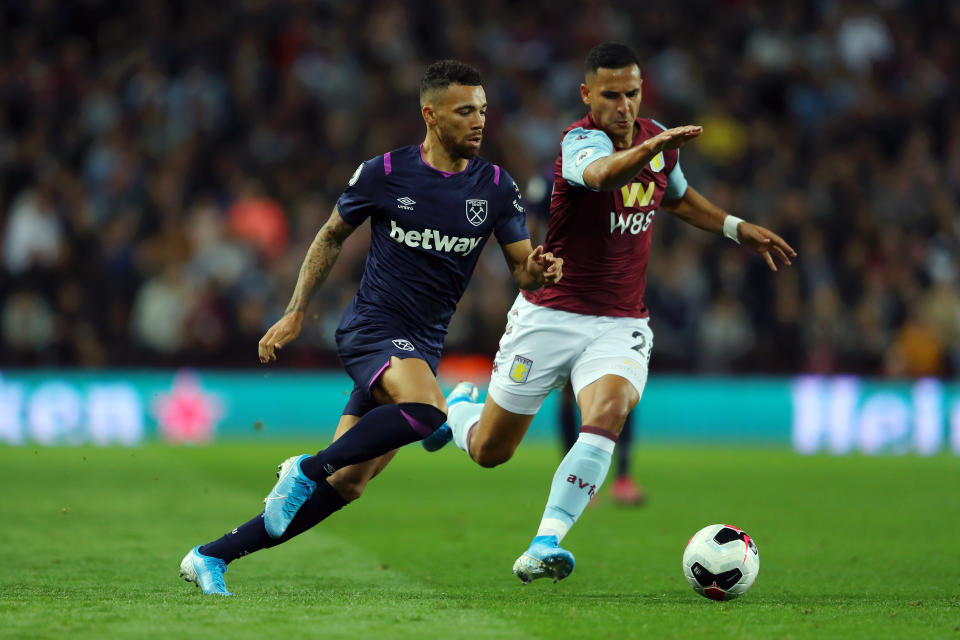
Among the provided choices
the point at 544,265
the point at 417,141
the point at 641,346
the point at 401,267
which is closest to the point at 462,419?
the point at 641,346

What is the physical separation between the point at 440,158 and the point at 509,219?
0.43 m

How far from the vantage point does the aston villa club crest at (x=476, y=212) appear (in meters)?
6.11

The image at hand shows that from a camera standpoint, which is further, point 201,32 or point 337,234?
point 201,32

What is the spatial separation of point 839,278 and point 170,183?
828cm

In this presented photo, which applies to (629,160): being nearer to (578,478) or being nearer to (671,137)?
(671,137)

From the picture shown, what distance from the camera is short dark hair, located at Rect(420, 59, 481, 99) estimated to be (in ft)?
19.8

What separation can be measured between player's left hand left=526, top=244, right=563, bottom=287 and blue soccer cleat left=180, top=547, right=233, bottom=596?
1.90 meters

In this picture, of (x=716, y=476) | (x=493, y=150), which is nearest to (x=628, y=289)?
(x=716, y=476)

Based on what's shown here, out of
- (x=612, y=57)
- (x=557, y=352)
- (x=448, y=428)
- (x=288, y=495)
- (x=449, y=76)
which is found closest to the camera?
(x=288, y=495)

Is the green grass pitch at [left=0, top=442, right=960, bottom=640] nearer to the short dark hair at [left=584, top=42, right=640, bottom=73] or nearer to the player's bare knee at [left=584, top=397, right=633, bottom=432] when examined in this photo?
the player's bare knee at [left=584, top=397, right=633, bottom=432]

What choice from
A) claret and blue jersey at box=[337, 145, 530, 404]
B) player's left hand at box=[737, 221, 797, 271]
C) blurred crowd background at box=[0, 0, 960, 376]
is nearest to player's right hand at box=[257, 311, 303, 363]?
claret and blue jersey at box=[337, 145, 530, 404]

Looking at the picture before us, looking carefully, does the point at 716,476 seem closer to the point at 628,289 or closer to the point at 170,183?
the point at 628,289

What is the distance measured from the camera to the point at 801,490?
37.2ft

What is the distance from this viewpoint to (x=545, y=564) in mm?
5586
